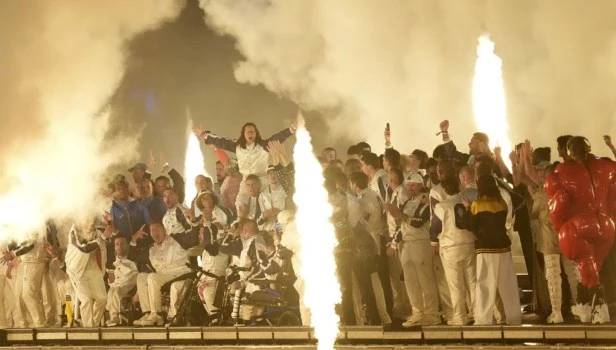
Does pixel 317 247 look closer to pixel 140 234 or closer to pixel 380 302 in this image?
pixel 380 302

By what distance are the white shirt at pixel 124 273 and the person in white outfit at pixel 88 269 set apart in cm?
30

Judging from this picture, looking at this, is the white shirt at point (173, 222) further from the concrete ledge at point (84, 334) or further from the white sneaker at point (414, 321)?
the white sneaker at point (414, 321)

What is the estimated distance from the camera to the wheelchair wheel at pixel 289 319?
13.3 meters

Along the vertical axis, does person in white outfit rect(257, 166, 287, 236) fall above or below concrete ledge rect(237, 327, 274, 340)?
above

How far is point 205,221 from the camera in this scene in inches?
562

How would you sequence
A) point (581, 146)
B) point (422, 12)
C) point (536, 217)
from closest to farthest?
point (581, 146) < point (536, 217) < point (422, 12)

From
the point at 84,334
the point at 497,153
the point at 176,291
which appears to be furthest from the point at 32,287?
the point at 497,153

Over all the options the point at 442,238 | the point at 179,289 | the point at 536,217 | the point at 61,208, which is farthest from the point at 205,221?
the point at 536,217

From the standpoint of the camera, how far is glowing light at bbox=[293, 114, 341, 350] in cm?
1245

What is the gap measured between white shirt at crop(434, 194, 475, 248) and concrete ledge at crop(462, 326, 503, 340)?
1.11m

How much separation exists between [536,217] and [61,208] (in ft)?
24.3

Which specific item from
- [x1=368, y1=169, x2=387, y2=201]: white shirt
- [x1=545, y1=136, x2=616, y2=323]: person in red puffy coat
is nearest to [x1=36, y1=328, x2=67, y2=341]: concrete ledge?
[x1=368, y1=169, x2=387, y2=201]: white shirt

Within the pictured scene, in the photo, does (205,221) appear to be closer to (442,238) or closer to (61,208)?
(61,208)

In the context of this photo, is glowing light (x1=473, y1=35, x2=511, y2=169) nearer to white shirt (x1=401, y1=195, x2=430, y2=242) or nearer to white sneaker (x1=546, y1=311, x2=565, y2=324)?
white shirt (x1=401, y1=195, x2=430, y2=242)
